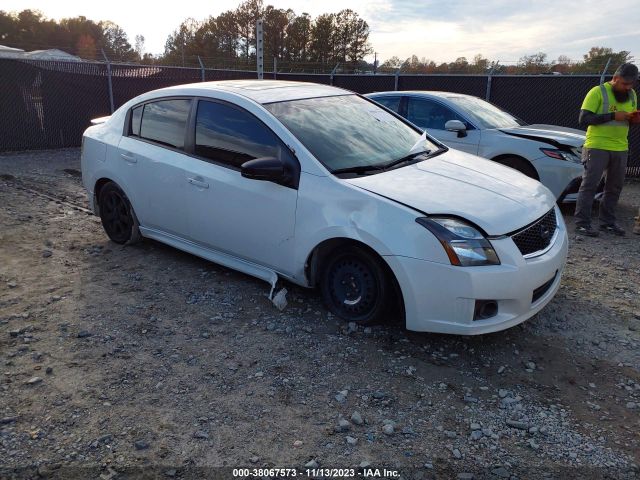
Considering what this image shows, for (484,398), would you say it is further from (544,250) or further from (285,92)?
(285,92)

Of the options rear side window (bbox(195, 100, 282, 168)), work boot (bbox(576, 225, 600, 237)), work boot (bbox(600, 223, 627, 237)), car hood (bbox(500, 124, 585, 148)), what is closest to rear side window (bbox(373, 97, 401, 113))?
car hood (bbox(500, 124, 585, 148))

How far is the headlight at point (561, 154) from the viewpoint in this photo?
6.89 meters

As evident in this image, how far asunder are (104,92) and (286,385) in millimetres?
11895

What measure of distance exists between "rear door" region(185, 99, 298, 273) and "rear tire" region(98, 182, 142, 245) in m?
1.04

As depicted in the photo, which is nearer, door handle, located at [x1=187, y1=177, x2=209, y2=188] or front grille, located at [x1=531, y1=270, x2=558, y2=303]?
front grille, located at [x1=531, y1=270, x2=558, y2=303]

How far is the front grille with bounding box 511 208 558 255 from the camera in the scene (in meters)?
3.42

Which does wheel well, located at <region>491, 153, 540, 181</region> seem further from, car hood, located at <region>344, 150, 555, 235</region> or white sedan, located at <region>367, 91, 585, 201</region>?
car hood, located at <region>344, 150, 555, 235</region>

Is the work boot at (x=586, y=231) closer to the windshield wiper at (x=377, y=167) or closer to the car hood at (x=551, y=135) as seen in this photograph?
the car hood at (x=551, y=135)

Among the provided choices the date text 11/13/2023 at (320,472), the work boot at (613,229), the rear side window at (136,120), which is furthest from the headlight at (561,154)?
the date text 11/13/2023 at (320,472)

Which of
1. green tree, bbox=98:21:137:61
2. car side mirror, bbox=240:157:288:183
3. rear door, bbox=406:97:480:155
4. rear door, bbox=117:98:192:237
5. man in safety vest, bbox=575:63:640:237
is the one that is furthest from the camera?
green tree, bbox=98:21:137:61

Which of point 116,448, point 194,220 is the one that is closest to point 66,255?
point 194,220

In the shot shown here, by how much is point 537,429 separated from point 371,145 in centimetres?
237

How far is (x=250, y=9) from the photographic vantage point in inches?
2547

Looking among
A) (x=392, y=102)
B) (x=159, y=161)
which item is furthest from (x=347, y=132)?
(x=392, y=102)
